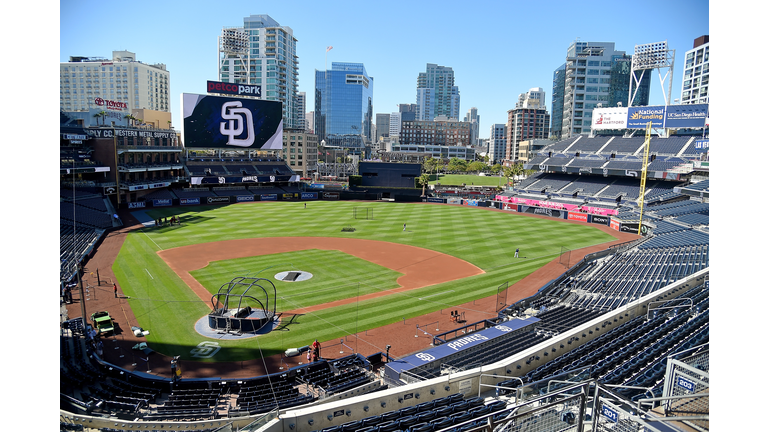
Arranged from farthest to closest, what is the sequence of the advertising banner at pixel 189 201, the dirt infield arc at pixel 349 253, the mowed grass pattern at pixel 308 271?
the advertising banner at pixel 189 201 < the dirt infield arc at pixel 349 253 < the mowed grass pattern at pixel 308 271

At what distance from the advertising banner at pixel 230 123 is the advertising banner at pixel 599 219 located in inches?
2068

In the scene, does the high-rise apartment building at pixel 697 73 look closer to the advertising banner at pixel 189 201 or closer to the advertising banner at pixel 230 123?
the advertising banner at pixel 230 123

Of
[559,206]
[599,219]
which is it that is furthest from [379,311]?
[559,206]

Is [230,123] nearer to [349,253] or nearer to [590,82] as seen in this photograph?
[349,253]

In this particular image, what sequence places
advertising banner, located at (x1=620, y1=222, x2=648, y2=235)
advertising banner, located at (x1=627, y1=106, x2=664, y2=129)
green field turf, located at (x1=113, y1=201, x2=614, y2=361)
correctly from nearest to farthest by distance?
1. green field turf, located at (x1=113, y1=201, x2=614, y2=361)
2. advertising banner, located at (x1=620, y1=222, x2=648, y2=235)
3. advertising banner, located at (x1=627, y1=106, x2=664, y2=129)

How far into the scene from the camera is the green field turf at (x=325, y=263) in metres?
23.9

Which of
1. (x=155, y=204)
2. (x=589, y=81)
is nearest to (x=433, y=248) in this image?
(x=155, y=204)

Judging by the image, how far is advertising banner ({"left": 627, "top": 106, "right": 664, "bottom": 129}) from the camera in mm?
71631

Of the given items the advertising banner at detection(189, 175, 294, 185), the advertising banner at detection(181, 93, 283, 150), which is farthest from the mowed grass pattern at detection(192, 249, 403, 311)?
the advertising banner at detection(189, 175, 294, 185)

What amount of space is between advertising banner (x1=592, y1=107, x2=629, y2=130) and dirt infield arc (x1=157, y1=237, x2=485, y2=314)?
53.3 meters

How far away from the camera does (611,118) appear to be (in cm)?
7850

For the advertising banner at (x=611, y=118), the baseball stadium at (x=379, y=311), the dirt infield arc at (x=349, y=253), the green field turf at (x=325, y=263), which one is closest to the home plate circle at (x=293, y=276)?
the baseball stadium at (x=379, y=311)

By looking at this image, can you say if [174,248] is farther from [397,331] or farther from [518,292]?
[518,292]

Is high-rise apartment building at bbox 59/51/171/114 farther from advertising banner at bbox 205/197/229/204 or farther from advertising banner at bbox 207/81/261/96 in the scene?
advertising banner at bbox 205/197/229/204
